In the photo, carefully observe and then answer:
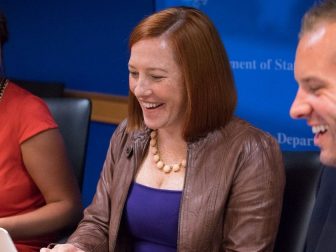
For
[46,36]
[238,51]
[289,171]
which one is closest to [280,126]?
[238,51]

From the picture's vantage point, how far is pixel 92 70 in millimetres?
→ 3656

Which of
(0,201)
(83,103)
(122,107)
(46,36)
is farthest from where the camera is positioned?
(46,36)

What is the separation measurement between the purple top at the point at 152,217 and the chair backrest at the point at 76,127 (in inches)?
18.2

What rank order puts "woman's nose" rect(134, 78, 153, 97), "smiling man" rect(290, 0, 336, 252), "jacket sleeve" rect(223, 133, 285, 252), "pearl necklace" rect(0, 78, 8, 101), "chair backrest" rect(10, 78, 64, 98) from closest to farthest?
"smiling man" rect(290, 0, 336, 252), "jacket sleeve" rect(223, 133, 285, 252), "woman's nose" rect(134, 78, 153, 97), "pearl necklace" rect(0, 78, 8, 101), "chair backrest" rect(10, 78, 64, 98)

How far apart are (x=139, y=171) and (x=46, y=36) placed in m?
2.04

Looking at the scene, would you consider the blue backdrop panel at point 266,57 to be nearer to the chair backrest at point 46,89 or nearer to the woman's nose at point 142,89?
the woman's nose at point 142,89

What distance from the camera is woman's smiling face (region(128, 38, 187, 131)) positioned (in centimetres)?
186

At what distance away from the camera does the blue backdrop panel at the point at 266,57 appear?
2420 mm

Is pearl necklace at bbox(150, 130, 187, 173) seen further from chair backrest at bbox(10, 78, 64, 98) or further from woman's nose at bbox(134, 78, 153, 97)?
chair backrest at bbox(10, 78, 64, 98)

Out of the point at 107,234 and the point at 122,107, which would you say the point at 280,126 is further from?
the point at 122,107

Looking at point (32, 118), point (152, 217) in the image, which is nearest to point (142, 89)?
point (152, 217)

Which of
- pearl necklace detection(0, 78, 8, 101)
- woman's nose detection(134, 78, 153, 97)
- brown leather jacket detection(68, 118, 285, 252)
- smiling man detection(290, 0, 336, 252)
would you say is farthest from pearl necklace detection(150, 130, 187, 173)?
smiling man detection(290, 0, 336, 252)

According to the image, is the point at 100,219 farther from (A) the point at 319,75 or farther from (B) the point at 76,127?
(A) the point at 319,75

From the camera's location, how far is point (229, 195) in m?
1.82
